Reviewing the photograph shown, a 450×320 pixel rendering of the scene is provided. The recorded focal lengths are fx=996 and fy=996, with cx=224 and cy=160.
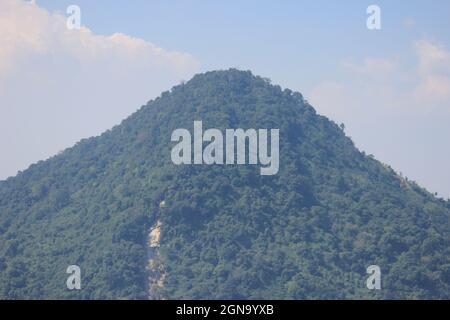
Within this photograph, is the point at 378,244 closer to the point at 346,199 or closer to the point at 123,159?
the point at 346,199

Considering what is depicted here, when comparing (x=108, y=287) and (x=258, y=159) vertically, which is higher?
(x=258, y=159)

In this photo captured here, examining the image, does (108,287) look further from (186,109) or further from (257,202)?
(186,109)
